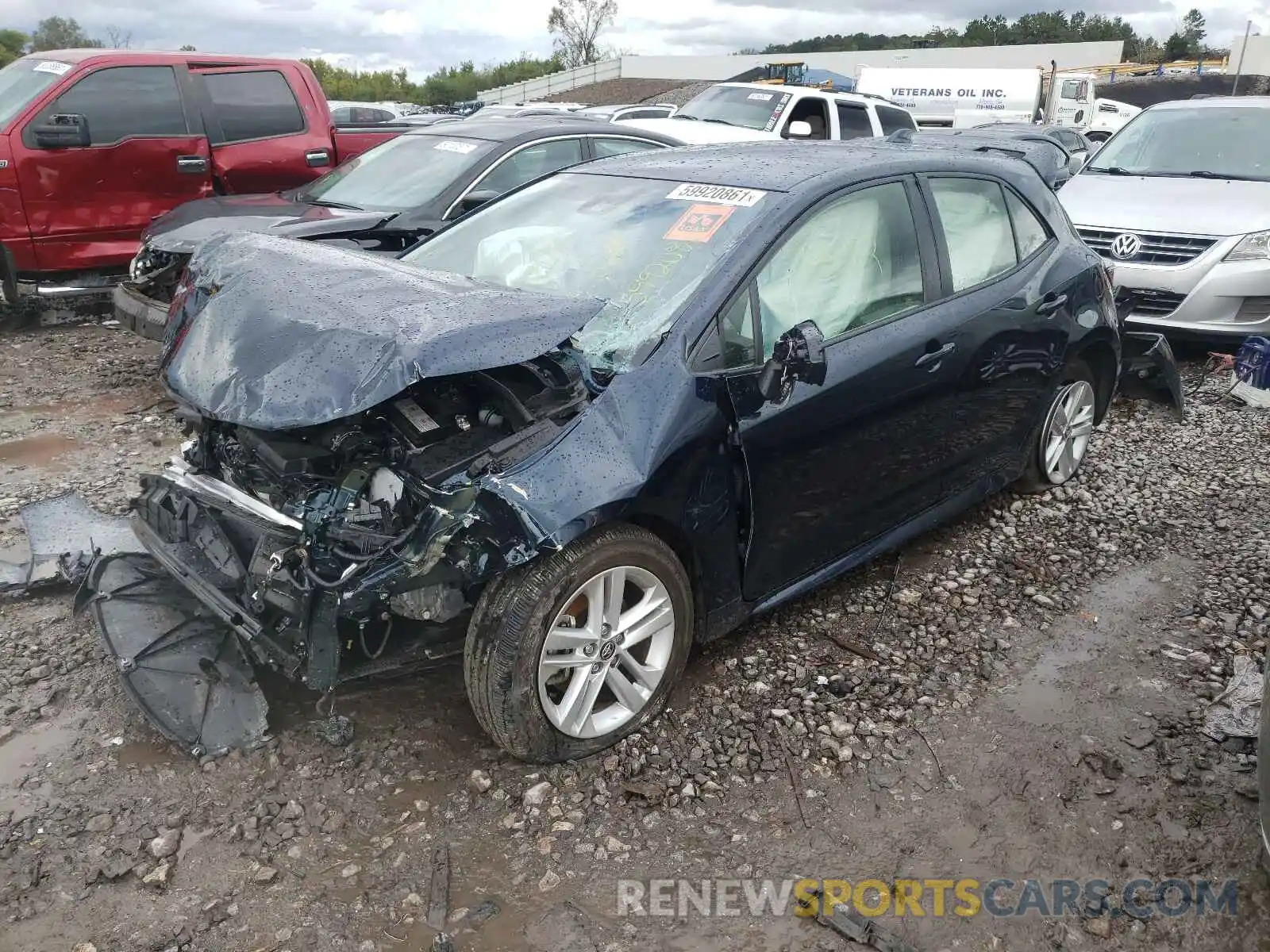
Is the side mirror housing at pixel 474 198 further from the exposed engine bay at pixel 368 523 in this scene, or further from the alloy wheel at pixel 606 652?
the alloy wheel at pixel 606 652

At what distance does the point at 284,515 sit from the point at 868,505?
80.4 inches

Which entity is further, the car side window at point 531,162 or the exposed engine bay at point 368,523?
the car side window at point 531,162

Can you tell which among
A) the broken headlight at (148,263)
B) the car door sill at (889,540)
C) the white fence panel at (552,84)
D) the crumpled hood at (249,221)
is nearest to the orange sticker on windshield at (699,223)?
the car door sill at (889,540)

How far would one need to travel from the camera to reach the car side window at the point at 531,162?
6.57 metres

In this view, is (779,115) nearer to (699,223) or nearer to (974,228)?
(974,228)

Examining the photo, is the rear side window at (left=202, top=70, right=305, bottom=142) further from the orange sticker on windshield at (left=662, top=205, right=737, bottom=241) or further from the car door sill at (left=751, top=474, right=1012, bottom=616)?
the car door sill at (left=751, top=474, right=1012, bottom=616)

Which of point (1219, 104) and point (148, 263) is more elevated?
point (1219, 104)

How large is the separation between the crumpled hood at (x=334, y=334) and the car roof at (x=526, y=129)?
372 centimetres

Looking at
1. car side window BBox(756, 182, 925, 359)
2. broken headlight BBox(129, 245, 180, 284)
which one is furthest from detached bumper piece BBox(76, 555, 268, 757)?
broken headlight BBox(129, 245, 180, 284)

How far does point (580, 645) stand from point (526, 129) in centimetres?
503

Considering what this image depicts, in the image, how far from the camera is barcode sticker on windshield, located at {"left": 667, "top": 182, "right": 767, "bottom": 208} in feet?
11.0

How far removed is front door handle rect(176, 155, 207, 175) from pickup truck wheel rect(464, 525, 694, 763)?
642 cm

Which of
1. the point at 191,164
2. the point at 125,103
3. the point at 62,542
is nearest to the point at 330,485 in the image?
the point at 62,542

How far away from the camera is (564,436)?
2.71m
